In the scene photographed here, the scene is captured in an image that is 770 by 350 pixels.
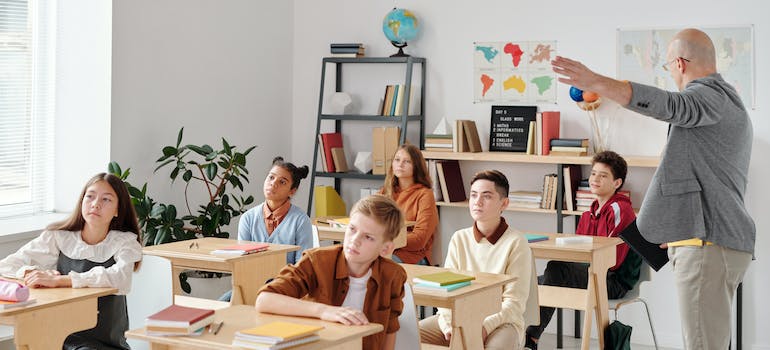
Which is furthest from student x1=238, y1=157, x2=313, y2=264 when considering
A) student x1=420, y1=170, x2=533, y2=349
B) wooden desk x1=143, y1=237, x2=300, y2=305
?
student x1=420, y1=170, x2=533, y2=349

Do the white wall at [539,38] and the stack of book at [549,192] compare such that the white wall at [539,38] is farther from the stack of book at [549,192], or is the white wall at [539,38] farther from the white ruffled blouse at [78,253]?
the white ruffled blouse at [78,253]

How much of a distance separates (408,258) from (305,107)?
1967 millimetres


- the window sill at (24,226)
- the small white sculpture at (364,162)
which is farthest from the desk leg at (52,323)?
the small white sculpture at (364,162)

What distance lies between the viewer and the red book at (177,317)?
258 cm

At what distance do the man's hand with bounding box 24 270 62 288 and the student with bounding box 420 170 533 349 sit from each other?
1.45 m

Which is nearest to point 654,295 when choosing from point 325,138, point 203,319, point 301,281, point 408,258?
point 408,258

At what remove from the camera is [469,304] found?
345cm

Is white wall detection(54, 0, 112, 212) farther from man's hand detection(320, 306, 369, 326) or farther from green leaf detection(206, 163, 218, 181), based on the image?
man's hand detection(320, 306, 369, 326)

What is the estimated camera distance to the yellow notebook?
248cm

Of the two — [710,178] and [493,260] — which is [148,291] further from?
[710,178]

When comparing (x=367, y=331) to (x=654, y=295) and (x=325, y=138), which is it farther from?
(x=325, y=138)

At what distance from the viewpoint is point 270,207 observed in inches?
195

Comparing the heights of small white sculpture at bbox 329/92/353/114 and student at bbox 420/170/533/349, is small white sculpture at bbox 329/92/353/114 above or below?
above

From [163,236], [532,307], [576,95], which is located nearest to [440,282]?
[532,307]
